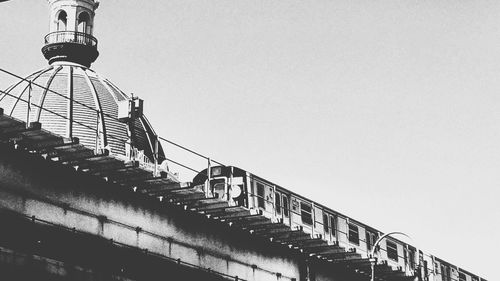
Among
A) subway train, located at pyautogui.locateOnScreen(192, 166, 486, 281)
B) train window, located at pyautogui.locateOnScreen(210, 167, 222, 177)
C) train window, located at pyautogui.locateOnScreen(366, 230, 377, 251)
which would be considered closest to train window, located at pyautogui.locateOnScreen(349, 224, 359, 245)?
subway train, located at pyautogui.locateOnScreen(192, 166, 486, 281)

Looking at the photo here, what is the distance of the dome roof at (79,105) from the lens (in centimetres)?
7575

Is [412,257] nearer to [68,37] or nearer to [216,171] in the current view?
[216,171]

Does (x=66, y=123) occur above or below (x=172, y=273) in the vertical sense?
above

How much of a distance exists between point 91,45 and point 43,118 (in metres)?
15.4

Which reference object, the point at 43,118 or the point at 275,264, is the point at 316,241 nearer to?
the point at 275,264

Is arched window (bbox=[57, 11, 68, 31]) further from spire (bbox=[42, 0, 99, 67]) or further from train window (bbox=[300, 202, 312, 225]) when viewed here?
train window (bbox=[300, 202, 312, 225])

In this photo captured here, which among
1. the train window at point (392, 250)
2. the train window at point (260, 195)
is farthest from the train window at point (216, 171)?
the train window at point (392, 250)

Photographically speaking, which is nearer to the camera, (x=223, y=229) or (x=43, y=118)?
(x=223, y=229)

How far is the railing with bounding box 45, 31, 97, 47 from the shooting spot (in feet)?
291

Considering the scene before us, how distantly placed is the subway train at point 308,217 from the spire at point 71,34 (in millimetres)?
39983

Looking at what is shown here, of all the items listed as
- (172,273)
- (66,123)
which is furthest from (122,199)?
(66,123)

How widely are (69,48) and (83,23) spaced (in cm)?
370

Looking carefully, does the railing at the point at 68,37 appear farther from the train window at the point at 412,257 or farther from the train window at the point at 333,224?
the train window at the point at 333,224

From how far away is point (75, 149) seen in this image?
Answer: 104 ft
